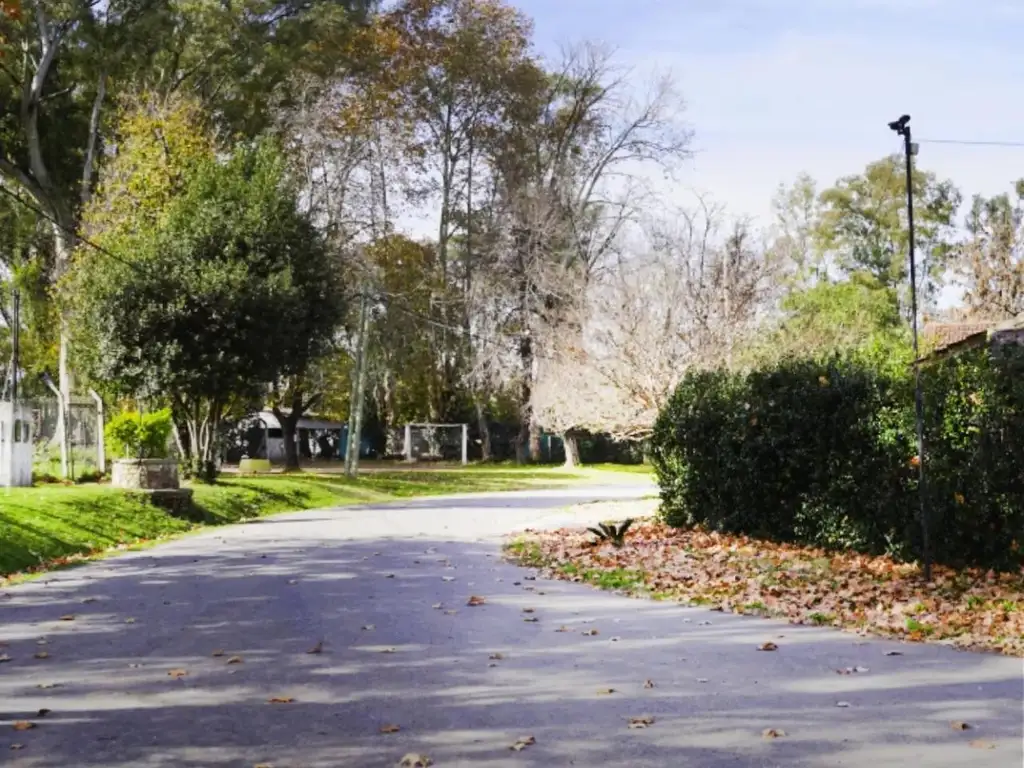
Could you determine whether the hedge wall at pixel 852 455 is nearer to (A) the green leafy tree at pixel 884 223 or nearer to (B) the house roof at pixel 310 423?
(A) the green leafy tree at pixel 884 223

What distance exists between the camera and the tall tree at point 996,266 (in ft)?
153

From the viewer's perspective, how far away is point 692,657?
884 centimetres

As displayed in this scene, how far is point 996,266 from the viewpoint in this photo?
157ft

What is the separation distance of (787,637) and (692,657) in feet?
4.28

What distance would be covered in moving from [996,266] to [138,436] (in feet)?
119

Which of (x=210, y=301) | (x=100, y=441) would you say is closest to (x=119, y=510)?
(x=210, y=301)

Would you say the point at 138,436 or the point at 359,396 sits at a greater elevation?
the point at 359,396

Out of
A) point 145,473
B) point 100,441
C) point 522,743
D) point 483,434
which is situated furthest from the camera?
point 483,434

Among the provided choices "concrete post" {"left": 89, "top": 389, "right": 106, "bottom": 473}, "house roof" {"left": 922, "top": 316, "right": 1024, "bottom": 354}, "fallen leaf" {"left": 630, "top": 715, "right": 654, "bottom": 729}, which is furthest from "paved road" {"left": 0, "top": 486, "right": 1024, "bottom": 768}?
"concrete post" {"left": 89, "top": 389, "right": 106, "bottom": 473}

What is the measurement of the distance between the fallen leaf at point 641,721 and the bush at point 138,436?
1927 cm

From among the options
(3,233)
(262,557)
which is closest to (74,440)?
(262,557)

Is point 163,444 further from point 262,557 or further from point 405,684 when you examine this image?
point 405,684

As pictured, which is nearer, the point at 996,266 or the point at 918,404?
the point at 918,404

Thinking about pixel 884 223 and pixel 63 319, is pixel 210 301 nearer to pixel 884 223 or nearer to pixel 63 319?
pixel 63 319
